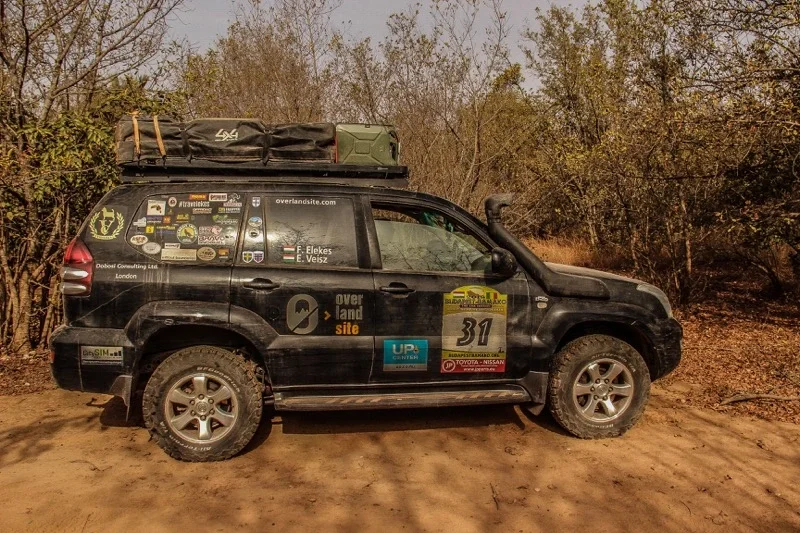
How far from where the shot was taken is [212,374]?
13.9ft

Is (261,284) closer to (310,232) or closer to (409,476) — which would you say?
(310,232)

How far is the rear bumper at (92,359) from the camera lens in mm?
4160

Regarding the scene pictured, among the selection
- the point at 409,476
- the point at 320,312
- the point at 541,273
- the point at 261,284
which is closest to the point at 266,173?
the point at 261,284

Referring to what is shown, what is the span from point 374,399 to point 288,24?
10062 millimetres

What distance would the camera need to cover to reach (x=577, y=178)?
1041cm

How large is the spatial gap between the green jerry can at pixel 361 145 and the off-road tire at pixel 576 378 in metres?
2.00

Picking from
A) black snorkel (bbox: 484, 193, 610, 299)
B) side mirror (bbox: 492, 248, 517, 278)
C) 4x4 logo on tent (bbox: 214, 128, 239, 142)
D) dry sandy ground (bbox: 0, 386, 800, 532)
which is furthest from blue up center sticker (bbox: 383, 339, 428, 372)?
4x4 logo on tent (bbox: 214, 128, 239, 142)

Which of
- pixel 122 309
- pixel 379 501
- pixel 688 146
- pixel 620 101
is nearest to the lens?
pixel 379 501

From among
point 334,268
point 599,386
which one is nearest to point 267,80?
point 334,268

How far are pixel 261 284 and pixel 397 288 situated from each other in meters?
0.94

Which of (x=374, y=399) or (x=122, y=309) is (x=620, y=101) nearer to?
(x=374, y=399)

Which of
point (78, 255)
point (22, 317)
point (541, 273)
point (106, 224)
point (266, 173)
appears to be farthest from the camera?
point (22, 317)

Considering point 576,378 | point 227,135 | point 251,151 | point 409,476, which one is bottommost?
point 409,476

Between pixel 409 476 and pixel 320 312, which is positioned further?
pixel 320 312
